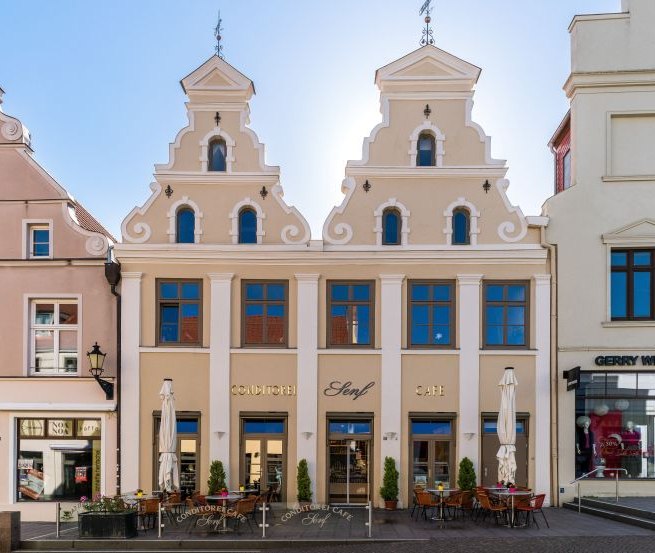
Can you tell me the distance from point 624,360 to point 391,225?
7.44 m

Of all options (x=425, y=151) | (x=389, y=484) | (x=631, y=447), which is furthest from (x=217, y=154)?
(x=631, y=447)

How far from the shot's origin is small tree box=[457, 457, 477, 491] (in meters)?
17.0

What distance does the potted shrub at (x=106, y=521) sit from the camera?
46.2 feet

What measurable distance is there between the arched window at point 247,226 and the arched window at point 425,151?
5028mm

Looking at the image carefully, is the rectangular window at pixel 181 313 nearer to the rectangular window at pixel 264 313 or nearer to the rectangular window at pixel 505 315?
the rectangular window at pixel 264 313

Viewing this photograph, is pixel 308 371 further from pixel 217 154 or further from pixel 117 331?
pixel 217 154

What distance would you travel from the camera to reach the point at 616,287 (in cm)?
1811

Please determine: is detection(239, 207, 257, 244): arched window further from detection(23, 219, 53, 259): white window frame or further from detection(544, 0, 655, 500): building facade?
detection(544, 0, 655, 500): building facade

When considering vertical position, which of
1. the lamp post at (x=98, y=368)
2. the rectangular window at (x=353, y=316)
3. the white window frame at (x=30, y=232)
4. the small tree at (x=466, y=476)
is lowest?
the small tree at (x=466, y=476)

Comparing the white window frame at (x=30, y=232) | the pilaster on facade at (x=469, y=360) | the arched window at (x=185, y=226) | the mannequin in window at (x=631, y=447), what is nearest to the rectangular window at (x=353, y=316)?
the pilaster on facade at (x=469, y=360)

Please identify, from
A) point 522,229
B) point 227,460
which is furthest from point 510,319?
point 227,460

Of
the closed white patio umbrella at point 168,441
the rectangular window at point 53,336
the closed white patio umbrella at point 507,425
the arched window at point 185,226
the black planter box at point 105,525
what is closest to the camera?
the black planter box at point 105,525

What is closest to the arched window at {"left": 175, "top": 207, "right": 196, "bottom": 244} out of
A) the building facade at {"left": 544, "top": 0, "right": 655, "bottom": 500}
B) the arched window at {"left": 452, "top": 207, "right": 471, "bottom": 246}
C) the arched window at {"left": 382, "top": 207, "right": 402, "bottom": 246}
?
the arched window at {"left": 382, "top": 207, "right": 402, "bottom": 246}

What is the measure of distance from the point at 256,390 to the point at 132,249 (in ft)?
17.3
